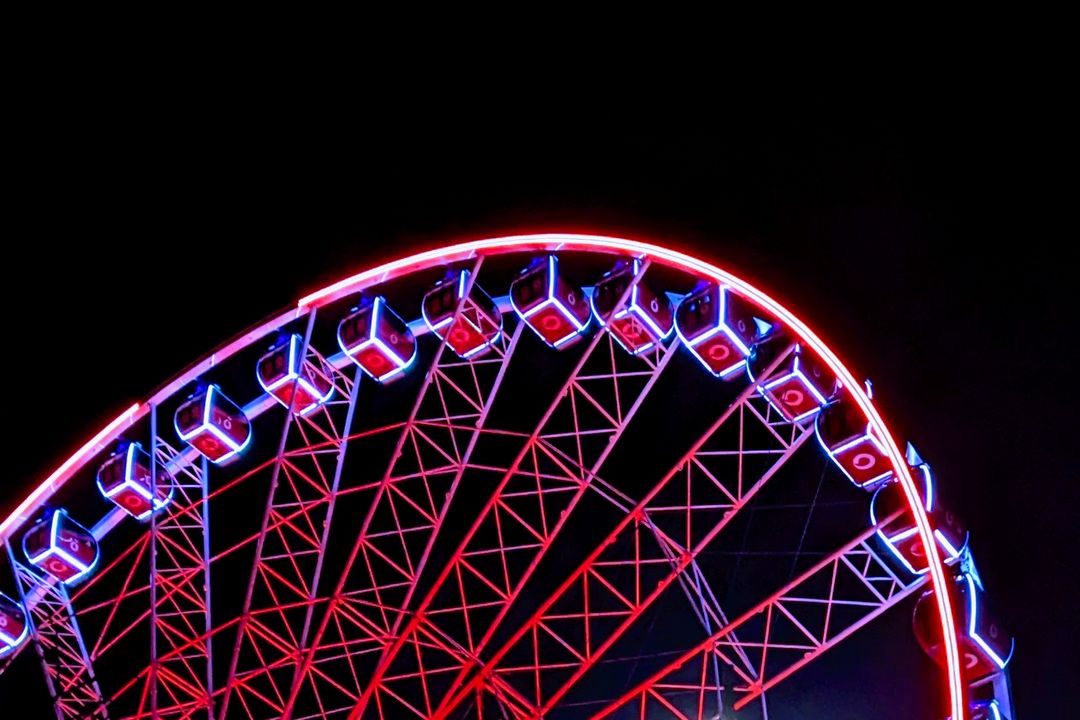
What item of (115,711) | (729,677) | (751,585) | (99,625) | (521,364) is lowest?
(729,677)

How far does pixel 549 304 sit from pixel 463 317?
1358mm

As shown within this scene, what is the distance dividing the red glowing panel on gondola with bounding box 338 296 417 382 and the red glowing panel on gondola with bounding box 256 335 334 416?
704 mm

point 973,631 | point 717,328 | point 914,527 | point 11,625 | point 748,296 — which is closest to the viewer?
point 973,631

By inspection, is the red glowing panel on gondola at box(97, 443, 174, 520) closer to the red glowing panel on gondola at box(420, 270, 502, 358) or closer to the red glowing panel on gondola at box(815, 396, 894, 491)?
the red glowing panel on gondola at box(420, 270, 502, 358)

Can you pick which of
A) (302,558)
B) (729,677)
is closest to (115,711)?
(302,558)

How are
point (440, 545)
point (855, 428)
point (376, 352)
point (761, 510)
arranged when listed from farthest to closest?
point (440, 545), point (761, 510), point (376, 352), point (855, 428)

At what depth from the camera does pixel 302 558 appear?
2173 cm

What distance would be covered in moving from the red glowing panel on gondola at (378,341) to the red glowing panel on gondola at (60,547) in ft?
16.9

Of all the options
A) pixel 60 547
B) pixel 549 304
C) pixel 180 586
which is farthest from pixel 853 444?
pixel 60 547

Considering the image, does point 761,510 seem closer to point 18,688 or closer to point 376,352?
point 376,352

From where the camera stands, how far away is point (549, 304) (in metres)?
15.4

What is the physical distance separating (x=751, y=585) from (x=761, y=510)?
1.33 metres

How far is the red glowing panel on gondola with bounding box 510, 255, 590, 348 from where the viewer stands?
15.4m

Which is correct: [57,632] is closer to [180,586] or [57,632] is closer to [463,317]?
[180,586]
